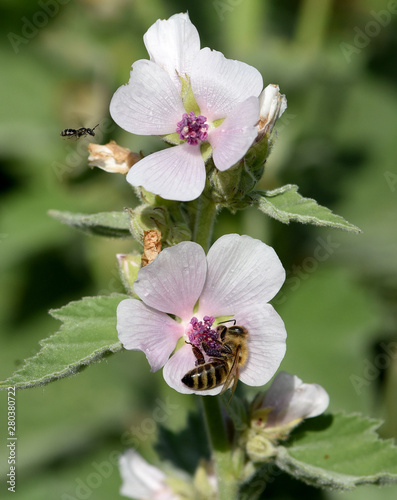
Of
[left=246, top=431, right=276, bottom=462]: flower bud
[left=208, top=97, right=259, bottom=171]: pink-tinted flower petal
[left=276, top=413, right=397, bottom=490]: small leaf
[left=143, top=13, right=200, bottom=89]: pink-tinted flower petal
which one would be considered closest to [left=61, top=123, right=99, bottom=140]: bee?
[left=143, top=13, right=200, bottom=89]: pink-tinted flower petal

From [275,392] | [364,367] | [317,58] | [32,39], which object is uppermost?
[317,58]

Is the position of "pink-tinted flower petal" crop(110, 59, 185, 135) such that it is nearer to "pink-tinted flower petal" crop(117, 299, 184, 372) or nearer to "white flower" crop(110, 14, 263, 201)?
"white flower" crop(110, 14, 263, 201)

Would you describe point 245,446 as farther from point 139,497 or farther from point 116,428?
point 116,428

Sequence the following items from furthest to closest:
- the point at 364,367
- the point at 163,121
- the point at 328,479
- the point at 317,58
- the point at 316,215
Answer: the point at 317,58 < the point at 364,367 < the point at 328,479 < the point at 163,121 < the point at 316,215

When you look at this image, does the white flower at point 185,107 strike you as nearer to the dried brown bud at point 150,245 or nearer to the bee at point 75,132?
the dried brown bud at point 150,245

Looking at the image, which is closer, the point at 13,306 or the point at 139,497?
the point at 139,497

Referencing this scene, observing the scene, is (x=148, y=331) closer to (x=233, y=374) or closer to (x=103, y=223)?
(x=233, y=374)

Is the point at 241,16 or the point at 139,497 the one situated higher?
the point at 241,16

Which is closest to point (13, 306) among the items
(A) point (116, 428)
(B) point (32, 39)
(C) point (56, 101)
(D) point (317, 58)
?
(A) point (116, 428)

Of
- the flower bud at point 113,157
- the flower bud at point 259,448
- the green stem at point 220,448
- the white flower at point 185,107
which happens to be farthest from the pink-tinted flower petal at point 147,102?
the flower bud at point 259,448
